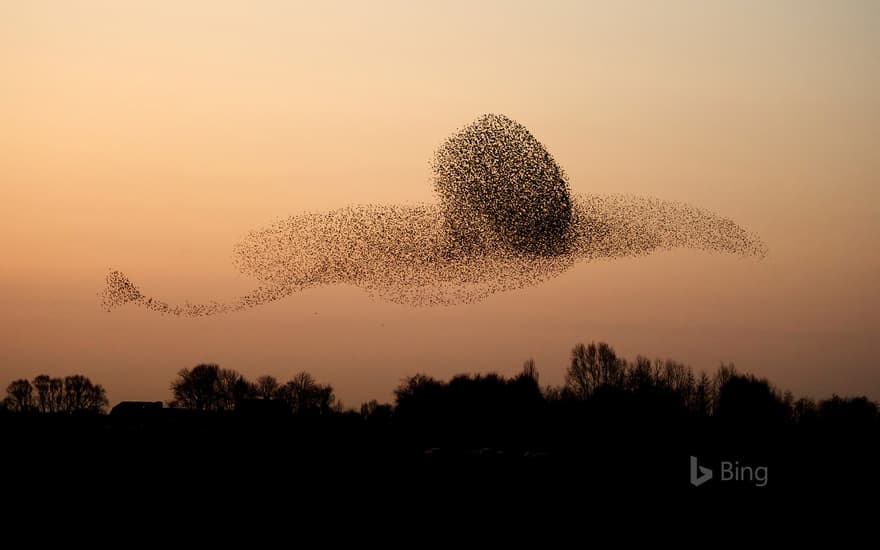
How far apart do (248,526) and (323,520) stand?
135 inches

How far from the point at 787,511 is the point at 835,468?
13726 mm

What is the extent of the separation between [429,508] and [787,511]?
16.7 m

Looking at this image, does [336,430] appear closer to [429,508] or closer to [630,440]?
[630,440]

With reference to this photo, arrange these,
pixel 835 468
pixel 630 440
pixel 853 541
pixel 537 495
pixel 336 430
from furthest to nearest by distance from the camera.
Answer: pixel 336 430
pixel 630 440
pixel 835 468
pixel 537 495
pixel 853 541

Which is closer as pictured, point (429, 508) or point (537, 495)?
point (429, 508)

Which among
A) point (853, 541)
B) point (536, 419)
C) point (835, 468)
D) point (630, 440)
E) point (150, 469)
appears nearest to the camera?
point (853, 541)

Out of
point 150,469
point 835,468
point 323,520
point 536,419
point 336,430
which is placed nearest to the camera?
point 323,520

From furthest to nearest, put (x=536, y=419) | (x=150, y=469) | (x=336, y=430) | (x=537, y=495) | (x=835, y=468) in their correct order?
(x=536, y=419), (x=336, y=430), (x=150, y=469), (x=835, y=468), (x=537, y=495)

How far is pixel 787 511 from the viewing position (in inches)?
2165

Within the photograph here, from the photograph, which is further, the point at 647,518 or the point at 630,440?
the point at 630,440

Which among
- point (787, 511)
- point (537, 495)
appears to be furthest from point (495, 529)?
point (787, 511)

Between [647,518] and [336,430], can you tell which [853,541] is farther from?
[336,430]

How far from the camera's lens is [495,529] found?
50844 millimetres

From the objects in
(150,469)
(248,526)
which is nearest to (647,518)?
(248,526)
